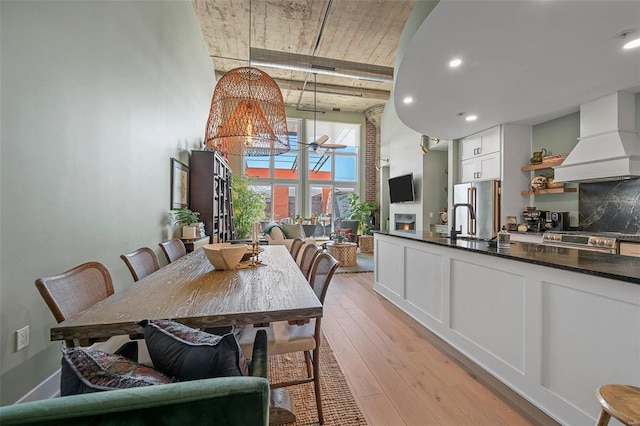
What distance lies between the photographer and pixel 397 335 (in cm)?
263

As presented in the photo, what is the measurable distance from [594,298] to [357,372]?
150cm

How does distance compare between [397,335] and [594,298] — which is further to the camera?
[397,335]

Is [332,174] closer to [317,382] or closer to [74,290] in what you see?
[317,382]

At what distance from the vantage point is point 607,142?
3180 mm

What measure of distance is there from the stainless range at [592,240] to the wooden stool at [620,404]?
8.70 feet

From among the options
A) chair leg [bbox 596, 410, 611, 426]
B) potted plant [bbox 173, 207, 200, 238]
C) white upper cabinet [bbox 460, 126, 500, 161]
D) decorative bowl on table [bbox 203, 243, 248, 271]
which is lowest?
chair leg [bbox 596, 410, 611, 426]

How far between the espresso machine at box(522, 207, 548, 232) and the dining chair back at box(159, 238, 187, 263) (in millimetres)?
4712

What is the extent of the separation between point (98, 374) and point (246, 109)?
7.69 feet

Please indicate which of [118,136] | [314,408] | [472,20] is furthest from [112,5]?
[314,408]

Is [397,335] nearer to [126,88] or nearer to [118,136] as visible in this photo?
[118,136]

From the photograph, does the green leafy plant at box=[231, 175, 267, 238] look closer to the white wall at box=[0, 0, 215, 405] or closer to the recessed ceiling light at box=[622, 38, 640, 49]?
the white wall at box=[0, 0, 215, 405]

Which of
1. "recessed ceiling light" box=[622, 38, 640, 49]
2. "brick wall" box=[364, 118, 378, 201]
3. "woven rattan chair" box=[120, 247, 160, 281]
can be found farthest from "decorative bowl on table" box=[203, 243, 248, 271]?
"brick wall" box=[364, 118, 378, 201]

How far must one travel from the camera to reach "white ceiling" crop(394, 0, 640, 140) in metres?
→ 1.97

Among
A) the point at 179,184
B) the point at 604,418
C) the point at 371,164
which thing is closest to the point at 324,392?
the point at 604,418
